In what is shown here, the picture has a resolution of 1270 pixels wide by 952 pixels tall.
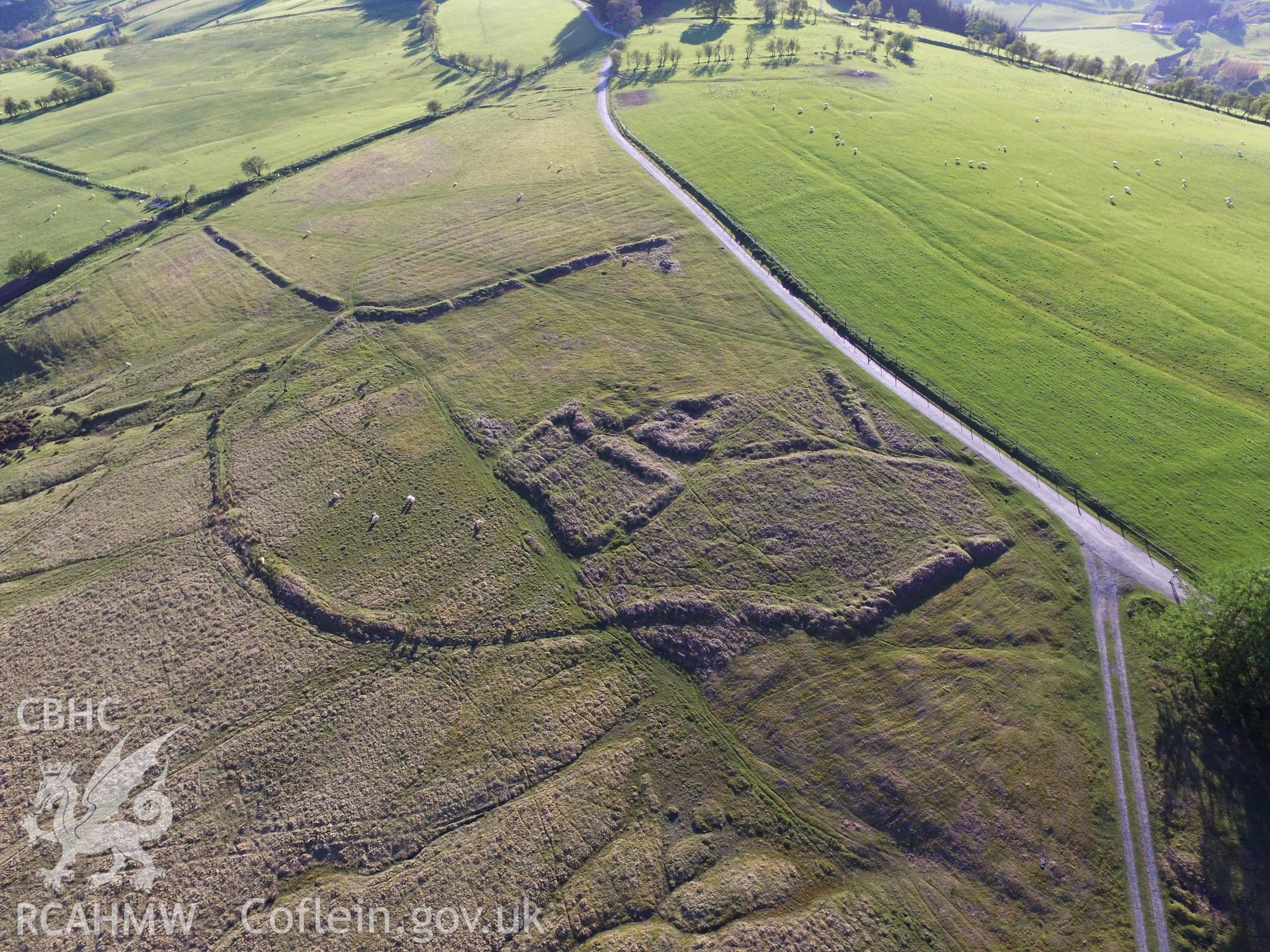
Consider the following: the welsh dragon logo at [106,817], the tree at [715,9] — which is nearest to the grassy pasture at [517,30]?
the tree at [715,9]

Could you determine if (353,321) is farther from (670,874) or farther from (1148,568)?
(1148,568)

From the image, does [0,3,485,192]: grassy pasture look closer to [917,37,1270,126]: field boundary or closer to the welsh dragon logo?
the welsh dragon logo

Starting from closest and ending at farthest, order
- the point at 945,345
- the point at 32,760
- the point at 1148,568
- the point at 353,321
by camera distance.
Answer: the point at 32,760 → the point at 1148,568 → the point at 945,345 → the point at 353,321

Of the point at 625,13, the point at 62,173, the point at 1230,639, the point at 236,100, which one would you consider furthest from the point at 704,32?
the point at 1230,639

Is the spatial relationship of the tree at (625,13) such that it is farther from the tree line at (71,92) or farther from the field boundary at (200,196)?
the tree line at (71,92)

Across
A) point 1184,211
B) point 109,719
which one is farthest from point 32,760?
point 1184,211

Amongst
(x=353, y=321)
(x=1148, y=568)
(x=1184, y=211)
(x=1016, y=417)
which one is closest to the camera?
(x=1148, y=568)
